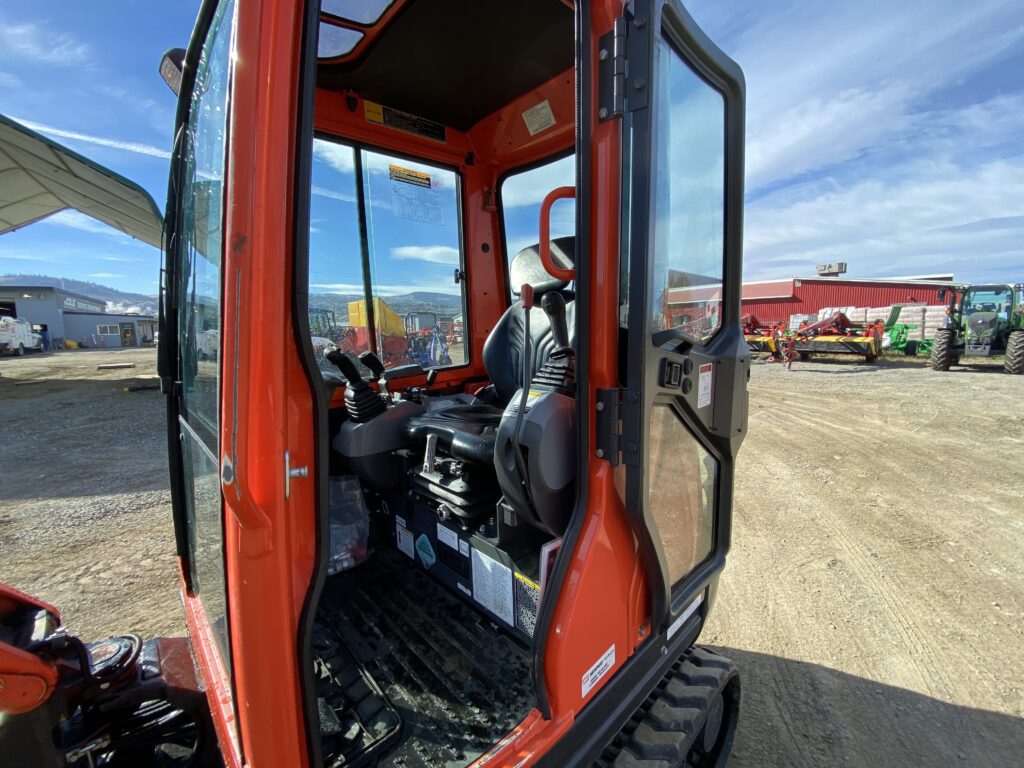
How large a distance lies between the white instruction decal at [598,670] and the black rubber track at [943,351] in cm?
1678

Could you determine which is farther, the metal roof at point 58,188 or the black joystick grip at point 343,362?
the metal roof at point 58,188

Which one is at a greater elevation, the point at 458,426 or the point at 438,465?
the point at 458,426

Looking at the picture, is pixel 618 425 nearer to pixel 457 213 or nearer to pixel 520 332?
pixel 520 332

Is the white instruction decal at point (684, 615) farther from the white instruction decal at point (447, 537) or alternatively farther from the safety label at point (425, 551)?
the safety label at point (425, 551)

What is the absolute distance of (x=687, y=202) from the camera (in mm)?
1475

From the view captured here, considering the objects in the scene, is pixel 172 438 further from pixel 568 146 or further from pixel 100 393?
pixel 100 393

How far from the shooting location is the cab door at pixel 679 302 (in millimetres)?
1132

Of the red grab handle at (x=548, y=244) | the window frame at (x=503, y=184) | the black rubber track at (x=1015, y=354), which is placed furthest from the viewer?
the black rubber track at (x=1015, y=354)

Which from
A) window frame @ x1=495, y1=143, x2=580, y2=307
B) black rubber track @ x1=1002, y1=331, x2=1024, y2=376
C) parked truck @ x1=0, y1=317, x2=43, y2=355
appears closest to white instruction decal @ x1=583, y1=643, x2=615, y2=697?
window frame @ x1=495, y1=143, x2=580, y2=307

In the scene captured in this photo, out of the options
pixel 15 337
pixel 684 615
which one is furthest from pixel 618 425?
pixel 15 337

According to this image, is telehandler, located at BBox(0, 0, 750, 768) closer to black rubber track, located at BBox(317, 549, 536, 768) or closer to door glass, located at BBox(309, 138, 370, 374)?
black rubber track, located at BBox(317, 549, 536, 768)

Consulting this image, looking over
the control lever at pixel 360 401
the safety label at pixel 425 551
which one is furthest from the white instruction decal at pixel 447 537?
the control lever at pixel 360 401

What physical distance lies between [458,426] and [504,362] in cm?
73

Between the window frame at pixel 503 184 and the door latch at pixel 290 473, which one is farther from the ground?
the window frame at pixel 503 184
